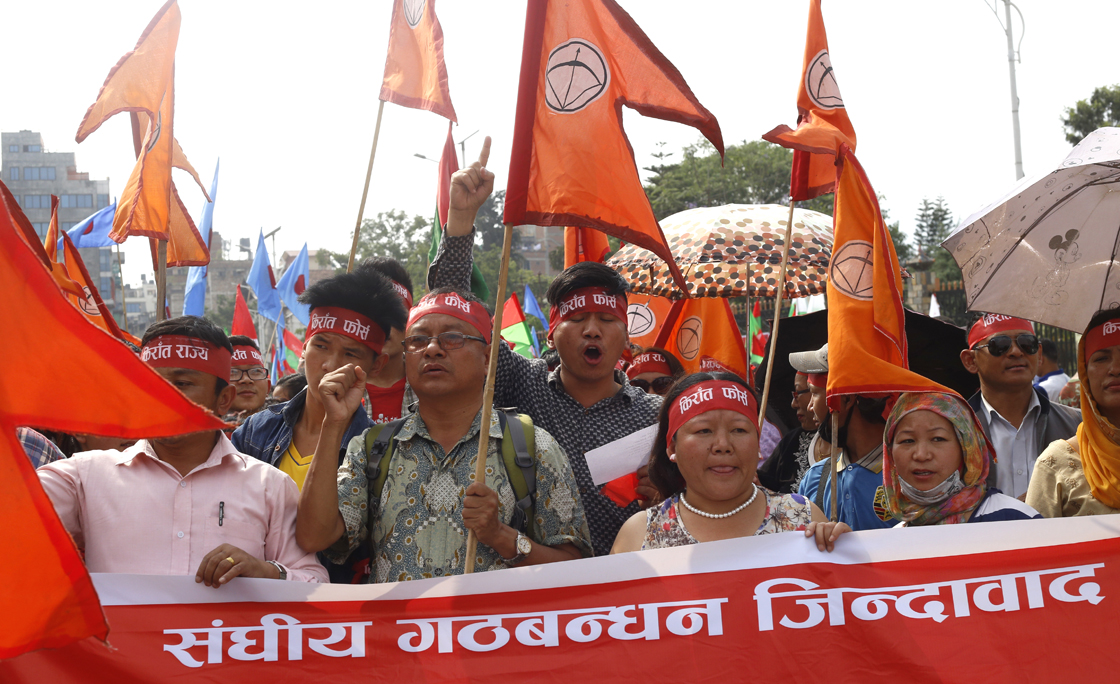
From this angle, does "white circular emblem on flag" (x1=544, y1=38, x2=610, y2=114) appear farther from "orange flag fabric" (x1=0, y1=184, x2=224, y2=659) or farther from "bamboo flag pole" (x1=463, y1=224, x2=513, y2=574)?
"orange flag fabric" (x1=0, y1=184, x2=224, y2=659)

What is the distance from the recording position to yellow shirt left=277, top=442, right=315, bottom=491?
3.49 meters

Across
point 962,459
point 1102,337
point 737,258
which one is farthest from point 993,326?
point 962,459

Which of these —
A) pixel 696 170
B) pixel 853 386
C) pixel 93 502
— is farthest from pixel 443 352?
pixel 696 170

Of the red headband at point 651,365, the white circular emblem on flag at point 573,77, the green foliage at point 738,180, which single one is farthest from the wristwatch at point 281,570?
the green foliage at point 738,180

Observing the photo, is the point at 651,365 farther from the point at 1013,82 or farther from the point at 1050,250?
the point at 1013,82

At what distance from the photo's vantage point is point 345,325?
12.2 ft

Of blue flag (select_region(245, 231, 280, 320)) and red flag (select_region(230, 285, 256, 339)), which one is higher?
blue flag (select_region(245, 231, 280, 320))

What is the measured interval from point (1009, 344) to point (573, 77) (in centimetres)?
283

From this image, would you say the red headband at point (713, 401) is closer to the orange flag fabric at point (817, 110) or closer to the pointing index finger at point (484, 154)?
the pointing index finger at point (484, 154)

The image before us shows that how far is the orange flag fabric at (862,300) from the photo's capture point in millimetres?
3467

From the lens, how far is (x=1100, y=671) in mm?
2625

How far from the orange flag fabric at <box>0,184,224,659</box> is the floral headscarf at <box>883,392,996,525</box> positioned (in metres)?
2.33

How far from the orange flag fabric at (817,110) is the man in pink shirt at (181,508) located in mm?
2616

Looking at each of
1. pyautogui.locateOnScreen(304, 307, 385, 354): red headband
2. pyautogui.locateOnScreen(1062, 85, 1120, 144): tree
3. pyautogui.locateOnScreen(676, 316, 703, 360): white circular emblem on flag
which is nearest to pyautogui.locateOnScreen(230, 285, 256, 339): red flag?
pyautogui.locateOnScreen(676, 316, 703, 360): white circular emblem on flag
